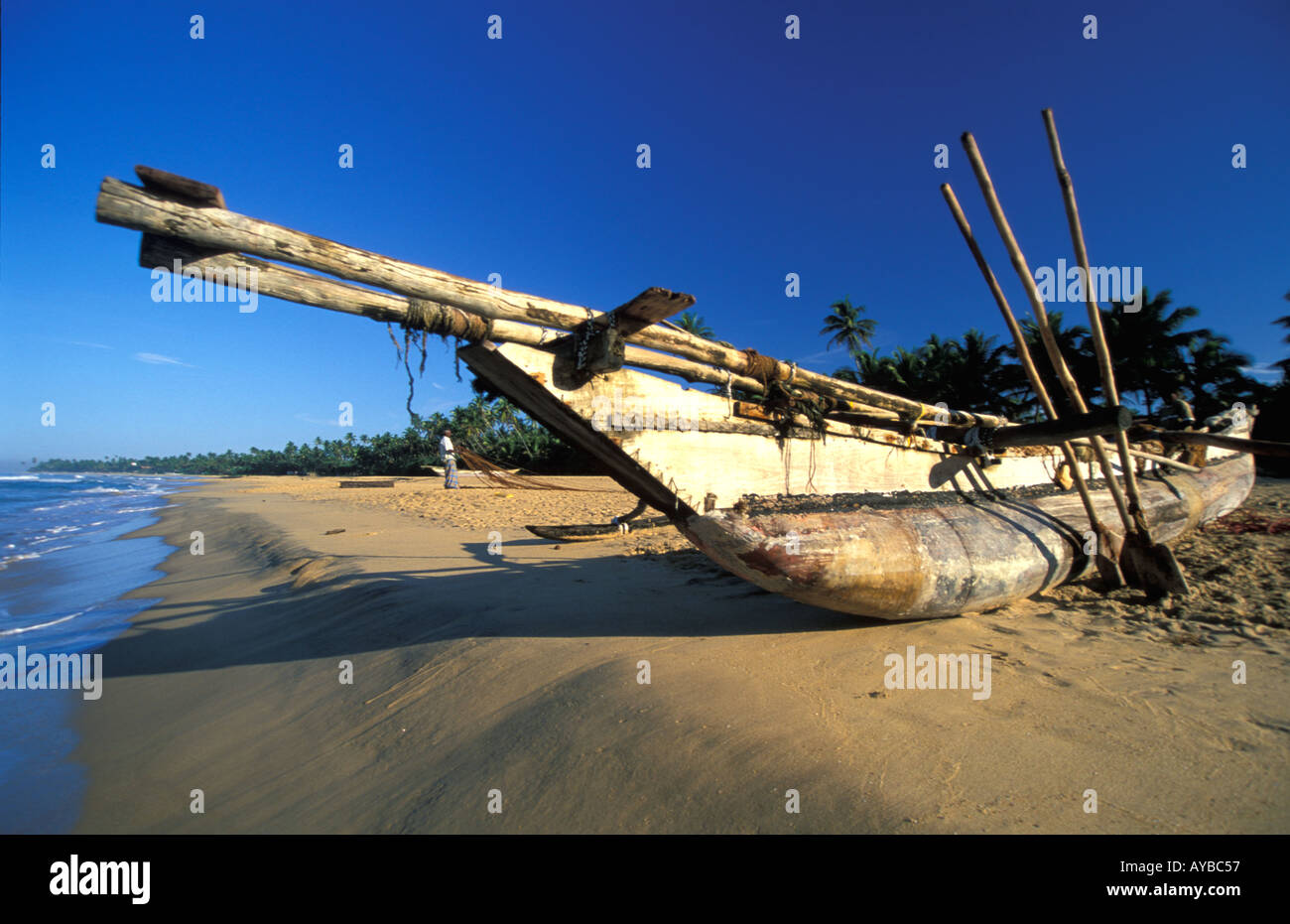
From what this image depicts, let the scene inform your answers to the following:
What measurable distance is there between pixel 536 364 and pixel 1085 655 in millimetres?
3614

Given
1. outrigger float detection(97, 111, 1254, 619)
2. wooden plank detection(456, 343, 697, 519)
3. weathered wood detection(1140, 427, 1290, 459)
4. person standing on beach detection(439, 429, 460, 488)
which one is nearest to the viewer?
outrigger float detection(97, 111, 1254, 619)

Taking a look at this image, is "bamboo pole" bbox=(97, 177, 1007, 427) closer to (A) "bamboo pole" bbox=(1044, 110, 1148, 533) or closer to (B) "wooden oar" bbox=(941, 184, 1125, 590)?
(B) "wooden oar" bbox=(941, 184, 1125, 590)

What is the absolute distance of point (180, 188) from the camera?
1933mm

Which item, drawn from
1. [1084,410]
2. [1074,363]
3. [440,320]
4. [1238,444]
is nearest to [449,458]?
[440,320]

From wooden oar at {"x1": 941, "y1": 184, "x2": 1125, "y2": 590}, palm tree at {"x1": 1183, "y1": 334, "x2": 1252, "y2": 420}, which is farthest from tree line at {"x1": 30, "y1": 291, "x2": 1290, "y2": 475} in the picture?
wooden oar at {"x1": 941, "y1": 184, "x2": 1125, "y2": 590}

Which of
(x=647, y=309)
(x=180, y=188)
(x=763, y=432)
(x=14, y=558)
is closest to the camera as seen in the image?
(x=180, y=188)

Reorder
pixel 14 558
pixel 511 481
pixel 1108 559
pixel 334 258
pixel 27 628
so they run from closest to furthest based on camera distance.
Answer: pixel 334 258, pixel 1108 559, pixel 27 628, pixel 14 558, pixel 511 481

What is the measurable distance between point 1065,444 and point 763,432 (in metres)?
3.02

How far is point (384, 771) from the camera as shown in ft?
8.89

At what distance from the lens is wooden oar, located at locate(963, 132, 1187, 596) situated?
4121 mm

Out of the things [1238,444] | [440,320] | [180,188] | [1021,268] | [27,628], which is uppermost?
Result: [1021,268]

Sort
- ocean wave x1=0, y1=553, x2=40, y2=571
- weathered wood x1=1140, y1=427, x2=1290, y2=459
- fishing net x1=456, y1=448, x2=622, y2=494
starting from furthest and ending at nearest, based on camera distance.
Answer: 1. fishing net x1=456, y1=448, x2=622, y2=494
2. ocean wave x1=0, y1=553, x2=40, y2=571
3. weathered wood x1=1140, y1=427, x2=1290, y2=459

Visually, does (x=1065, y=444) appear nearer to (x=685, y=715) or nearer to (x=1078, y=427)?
(x=1078, y=427)
